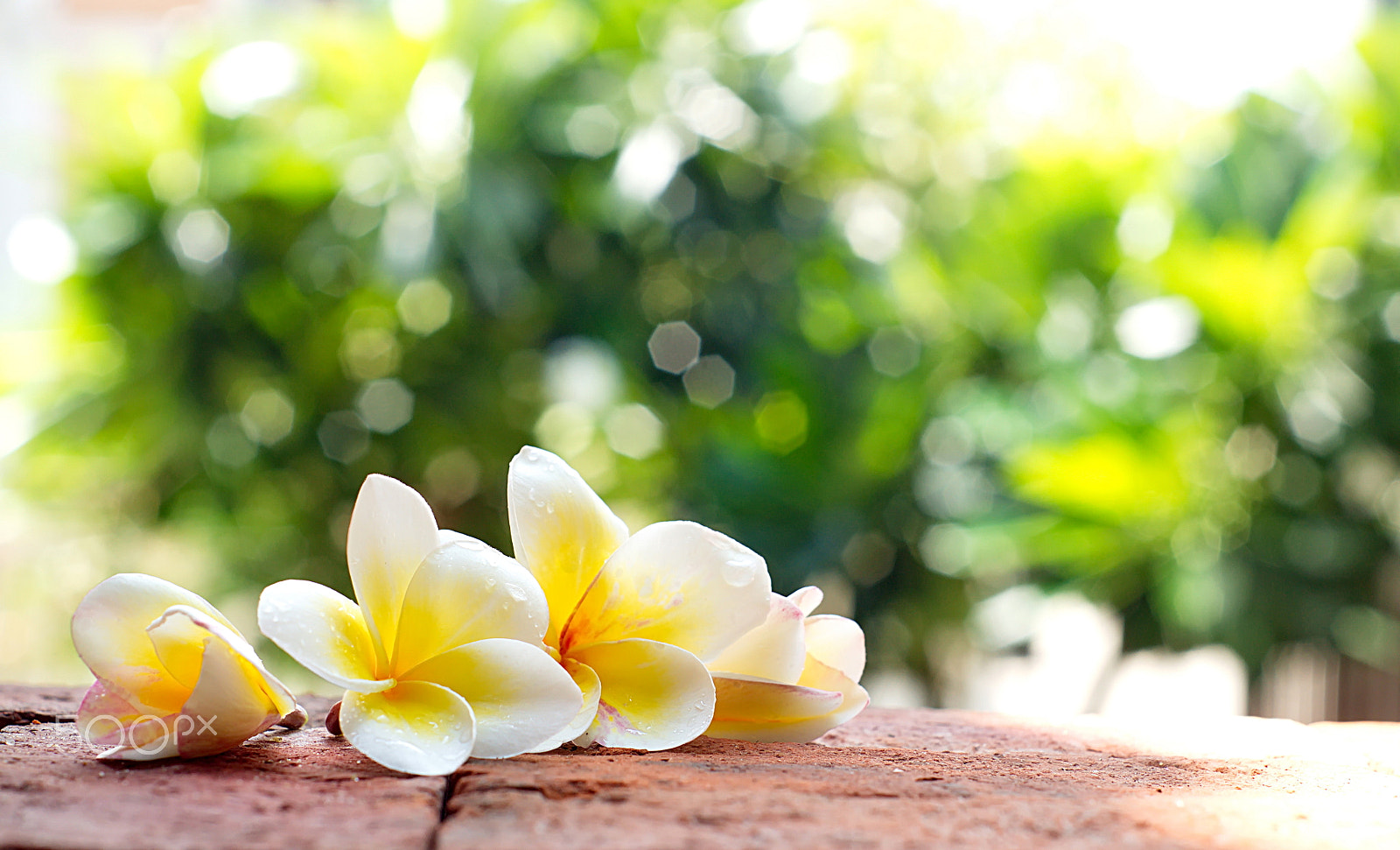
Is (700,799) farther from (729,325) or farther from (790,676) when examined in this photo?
(729,325)

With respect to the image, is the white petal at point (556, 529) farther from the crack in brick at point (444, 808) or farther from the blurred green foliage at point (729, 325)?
the blurred green foliage at point (729, 325)

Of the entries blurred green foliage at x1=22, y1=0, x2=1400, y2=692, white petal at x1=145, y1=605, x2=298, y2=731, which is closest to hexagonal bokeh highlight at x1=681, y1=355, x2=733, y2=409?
blurred green foliage at x1=22, y1=0, x2=1400, y2=692

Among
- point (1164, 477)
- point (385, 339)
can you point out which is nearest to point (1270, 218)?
point (1164, 477)

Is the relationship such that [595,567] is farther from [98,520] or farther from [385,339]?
[98,520]

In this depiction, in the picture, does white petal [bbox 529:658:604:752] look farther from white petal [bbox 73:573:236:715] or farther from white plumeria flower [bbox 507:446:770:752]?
white petal [bbox 73:573:236:715]

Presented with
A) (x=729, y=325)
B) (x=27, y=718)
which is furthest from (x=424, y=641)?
(x=729, y=325)

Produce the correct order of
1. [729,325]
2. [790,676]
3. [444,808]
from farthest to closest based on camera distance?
[729,325]
[790,676]
[444,808]
